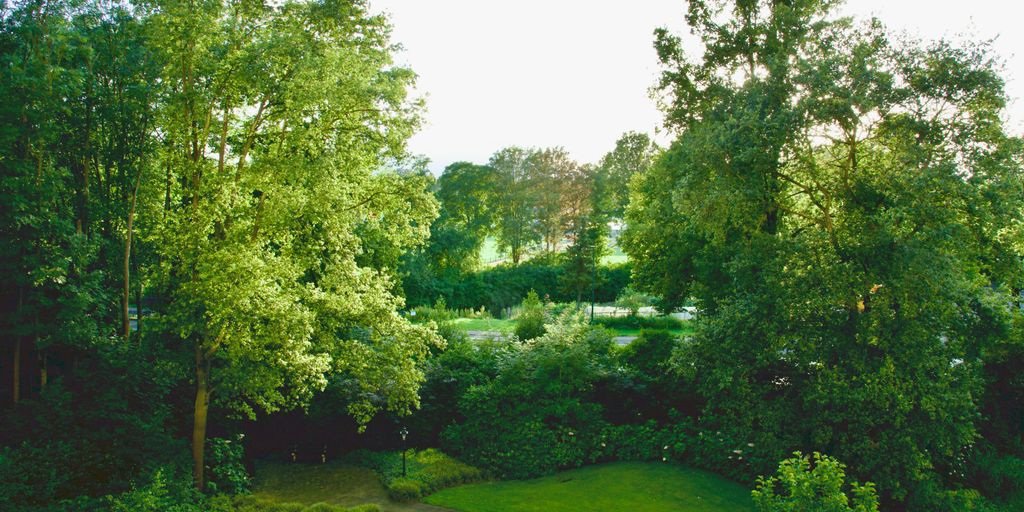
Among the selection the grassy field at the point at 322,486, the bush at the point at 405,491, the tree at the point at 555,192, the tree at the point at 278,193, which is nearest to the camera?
the tree at the point at 278,193

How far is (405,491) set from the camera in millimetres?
13398

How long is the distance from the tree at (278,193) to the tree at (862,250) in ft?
21.7

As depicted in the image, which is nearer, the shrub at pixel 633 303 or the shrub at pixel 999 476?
the shrub at pixel 999 476

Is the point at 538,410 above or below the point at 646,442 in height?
above

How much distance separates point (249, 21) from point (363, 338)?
8.25m

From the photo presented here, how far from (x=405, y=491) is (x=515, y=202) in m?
33.6

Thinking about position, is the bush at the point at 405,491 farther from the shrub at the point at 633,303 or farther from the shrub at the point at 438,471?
the shrub at the point at 633,303

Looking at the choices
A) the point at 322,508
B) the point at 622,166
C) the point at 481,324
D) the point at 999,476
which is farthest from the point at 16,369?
the point at 622,166

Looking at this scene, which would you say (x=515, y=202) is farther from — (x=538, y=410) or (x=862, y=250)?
(x=862, y=250)

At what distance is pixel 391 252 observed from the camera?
63.4ft

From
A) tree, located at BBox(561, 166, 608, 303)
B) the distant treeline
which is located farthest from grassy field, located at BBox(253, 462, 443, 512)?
the distant treeline

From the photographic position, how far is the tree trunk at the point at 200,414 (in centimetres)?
1253

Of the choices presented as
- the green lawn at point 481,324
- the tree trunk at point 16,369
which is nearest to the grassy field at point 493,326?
the green lawn at point 481,324

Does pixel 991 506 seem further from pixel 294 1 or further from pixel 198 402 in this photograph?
pixel 294 1
